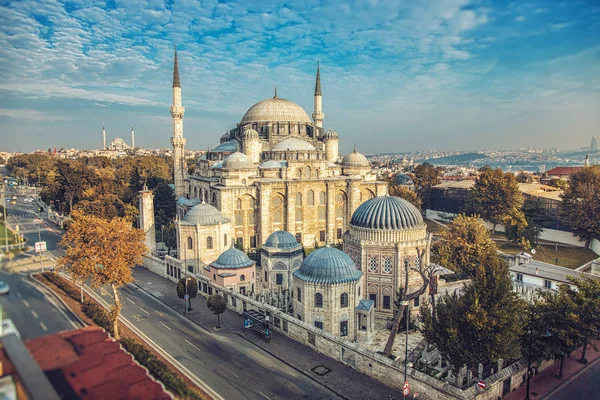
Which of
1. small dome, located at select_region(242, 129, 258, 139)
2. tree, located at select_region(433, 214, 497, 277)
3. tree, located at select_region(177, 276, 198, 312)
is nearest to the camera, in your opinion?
tree, located at select_region(177, 276, 198, 312)

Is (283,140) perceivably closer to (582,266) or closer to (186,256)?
(186,256)

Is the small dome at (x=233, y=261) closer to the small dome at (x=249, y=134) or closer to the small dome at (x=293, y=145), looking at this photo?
the small dome at (x=293, y=145)

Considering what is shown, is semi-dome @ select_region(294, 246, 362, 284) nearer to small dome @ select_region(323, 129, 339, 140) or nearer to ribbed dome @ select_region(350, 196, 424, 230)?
ribbed dome @ select_region(350, 196, 424, 230)

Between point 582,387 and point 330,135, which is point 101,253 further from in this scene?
point 330,135

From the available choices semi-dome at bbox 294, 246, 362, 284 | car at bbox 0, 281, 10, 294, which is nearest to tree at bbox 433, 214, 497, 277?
semi-dome at bbox 294, 246, 362, 284

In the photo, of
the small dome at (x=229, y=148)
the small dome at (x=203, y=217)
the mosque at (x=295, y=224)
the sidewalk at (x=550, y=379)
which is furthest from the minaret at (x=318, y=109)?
the sidewalk at (x=550, y=379)

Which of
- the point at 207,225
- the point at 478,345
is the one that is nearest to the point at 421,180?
the point at 207,225
